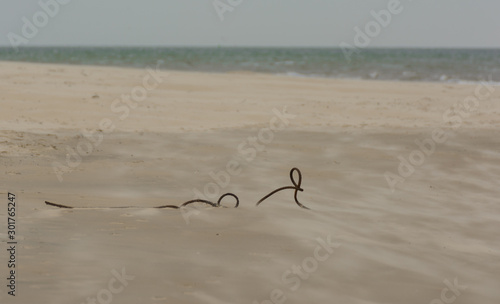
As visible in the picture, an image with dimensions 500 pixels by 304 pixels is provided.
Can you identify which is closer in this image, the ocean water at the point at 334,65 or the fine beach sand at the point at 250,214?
the fine beach sand at the point at 250,214

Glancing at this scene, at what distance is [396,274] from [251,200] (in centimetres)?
191

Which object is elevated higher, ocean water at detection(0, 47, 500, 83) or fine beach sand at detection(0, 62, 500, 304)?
fine beach sand at detection(0, 62, 500, 304)

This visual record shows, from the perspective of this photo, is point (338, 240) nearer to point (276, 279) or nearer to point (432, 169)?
point (276, 279)

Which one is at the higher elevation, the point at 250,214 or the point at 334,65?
the point at 250,214

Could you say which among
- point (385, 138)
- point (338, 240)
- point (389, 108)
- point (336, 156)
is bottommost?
point (389, 108)

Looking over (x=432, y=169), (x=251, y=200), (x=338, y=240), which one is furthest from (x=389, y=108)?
(x=338, y=240)

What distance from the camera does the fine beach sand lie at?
11.2 feet

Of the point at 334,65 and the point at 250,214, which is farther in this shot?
the point at 334,65

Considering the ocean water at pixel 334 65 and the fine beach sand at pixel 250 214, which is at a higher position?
the fine beach sand at pixel 250 214

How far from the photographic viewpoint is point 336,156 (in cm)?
775

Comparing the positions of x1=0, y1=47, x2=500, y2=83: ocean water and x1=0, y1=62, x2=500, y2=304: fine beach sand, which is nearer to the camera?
x1=0, y1=62, x2=500, y2=304: fine beach sand

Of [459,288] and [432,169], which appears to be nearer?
[459,288]

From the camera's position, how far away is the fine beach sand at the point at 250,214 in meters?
3.41

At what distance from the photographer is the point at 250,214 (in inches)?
186
